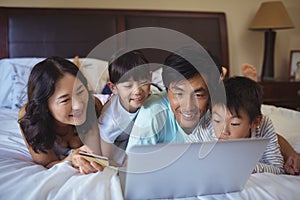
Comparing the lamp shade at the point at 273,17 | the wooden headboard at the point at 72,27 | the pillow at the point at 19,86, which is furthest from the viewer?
the lamp shade at the point at 273,17

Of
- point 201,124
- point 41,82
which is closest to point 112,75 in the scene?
point 41,82

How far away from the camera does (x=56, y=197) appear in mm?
795

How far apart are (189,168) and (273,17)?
2571 mm

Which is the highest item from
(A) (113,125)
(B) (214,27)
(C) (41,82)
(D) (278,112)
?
(B) (214,27)

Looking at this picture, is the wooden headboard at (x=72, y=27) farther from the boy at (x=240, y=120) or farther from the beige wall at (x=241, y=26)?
the boy at (x=240, y=120)

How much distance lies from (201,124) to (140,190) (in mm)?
393

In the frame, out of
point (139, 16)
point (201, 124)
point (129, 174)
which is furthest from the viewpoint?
point (139, 16)

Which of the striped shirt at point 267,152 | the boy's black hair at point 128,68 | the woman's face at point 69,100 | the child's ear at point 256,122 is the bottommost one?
the striped shirt at point 267,152

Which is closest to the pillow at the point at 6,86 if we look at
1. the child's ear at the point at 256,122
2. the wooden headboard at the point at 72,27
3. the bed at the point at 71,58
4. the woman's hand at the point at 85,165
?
the bed at the point at 71,58

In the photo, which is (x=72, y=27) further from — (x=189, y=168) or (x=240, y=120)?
(x=189, y=168)

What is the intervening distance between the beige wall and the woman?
1.82 metres

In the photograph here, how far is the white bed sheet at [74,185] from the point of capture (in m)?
0.81

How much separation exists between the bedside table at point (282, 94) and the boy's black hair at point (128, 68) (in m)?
2.14

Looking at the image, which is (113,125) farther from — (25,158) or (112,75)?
(25,158)
